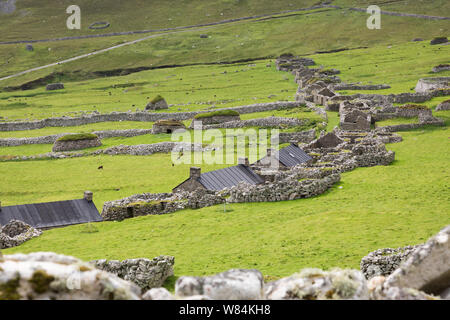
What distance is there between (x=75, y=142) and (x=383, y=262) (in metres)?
59.0

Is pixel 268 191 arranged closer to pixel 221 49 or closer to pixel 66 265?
pixel 66 265

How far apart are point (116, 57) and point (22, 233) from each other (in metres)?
157

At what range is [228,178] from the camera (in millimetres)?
41656

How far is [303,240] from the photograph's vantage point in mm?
25547

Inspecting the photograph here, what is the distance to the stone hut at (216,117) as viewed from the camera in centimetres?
8038

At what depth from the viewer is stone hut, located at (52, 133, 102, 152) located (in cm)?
→ 7269

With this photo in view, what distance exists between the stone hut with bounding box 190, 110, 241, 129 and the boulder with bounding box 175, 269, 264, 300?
70523 mm

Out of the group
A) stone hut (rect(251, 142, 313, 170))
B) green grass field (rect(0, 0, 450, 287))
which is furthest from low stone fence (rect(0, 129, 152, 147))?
stone hut (rect(251, 142, 313, 170))

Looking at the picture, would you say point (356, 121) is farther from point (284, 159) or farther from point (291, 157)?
point (284, 159)

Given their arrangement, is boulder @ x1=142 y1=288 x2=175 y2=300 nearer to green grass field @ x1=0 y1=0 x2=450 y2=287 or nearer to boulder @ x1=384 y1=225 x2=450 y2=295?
boulder @ x1=384 y1=225 x2=450 y2=295

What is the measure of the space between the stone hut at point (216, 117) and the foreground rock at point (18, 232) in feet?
159

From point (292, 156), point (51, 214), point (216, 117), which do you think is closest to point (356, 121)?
point (292, 156)

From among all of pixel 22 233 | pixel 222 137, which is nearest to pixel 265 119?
pixel 222 137

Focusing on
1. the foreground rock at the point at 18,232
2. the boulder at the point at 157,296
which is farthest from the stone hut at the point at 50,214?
the boulder at the point at 157,296
